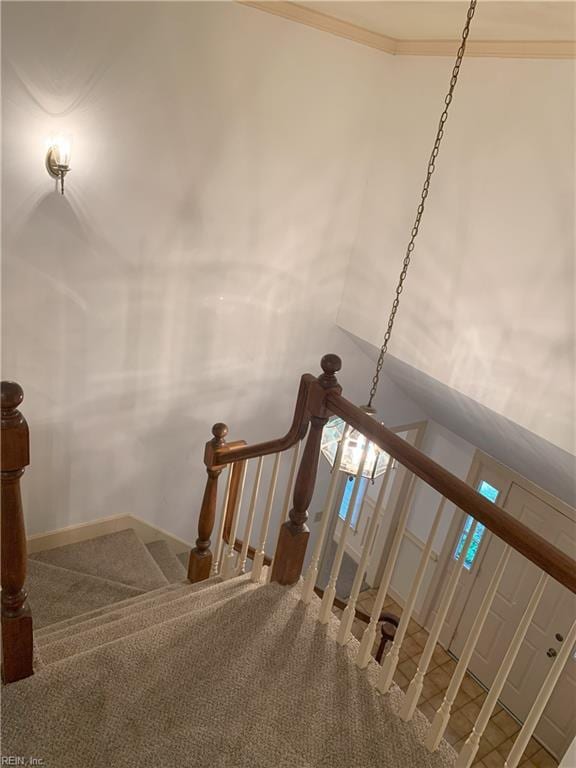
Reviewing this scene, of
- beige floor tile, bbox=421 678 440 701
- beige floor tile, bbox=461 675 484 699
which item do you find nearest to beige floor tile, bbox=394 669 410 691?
beige floor tile, bbox=421 678 440 701

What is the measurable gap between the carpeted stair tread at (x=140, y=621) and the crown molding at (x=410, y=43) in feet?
9.76

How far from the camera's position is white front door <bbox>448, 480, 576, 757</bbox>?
14.2 feet

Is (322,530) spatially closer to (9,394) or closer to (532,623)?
(9,394)

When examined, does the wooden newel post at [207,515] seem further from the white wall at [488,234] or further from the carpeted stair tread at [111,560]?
the white wall at [488,234]

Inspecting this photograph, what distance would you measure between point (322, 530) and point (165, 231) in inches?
81.8

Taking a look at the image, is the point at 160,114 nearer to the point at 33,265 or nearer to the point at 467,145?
the point at 33,265

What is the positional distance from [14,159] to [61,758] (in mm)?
2544

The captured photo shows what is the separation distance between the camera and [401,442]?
5.99 feet

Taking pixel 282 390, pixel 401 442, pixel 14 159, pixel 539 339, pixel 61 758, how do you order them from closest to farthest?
1. pixel 61 758
2. pixel 401 442
3. pixel 14 159
4. pixel 539 339
5. pixel 282 390

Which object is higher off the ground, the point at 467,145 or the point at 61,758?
the point at 467,145

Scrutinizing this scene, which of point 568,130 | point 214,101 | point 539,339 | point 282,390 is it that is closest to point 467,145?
point 568,130

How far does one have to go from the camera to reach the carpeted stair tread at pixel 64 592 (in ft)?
10.3

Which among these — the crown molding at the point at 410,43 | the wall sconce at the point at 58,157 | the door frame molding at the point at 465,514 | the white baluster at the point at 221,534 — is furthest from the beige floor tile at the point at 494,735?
the wall sconce at the point at 58,157

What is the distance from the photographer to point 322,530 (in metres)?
2.25
